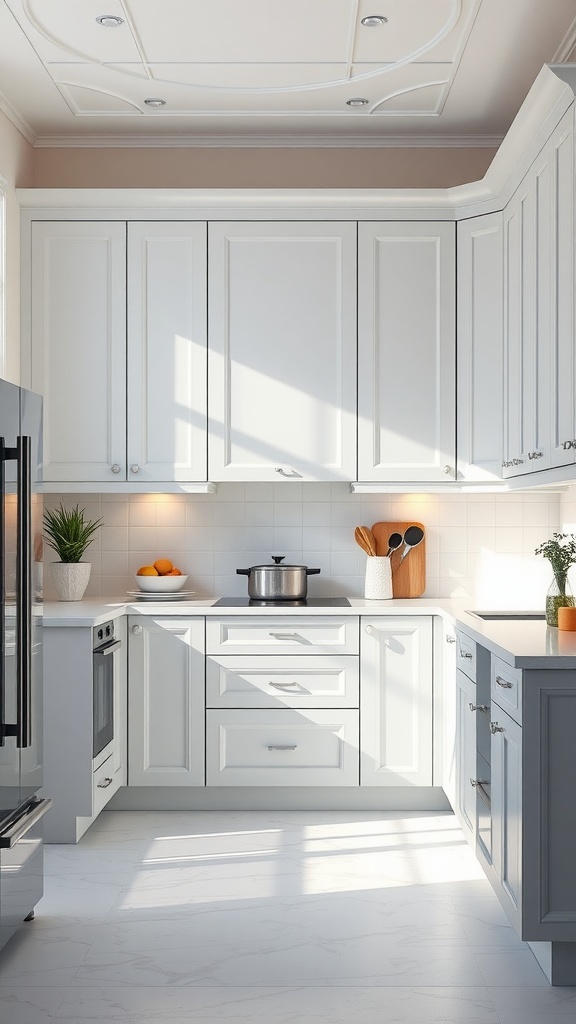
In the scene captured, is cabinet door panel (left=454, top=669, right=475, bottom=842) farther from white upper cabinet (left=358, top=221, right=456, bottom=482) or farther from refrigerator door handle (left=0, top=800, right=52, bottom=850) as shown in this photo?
refrigerator door handle (left=0, top=800, right=52, bottom=850)

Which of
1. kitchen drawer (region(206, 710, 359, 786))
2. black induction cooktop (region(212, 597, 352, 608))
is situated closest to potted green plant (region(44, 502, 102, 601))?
black induction cooktop (region(212, 597, 352, 608))

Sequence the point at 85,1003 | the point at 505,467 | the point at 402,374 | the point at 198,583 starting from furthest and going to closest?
the point at 198,583, the point at 402,374, the point at 505,467, the point at 85,1003

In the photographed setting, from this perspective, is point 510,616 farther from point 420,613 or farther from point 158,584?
point 158,584

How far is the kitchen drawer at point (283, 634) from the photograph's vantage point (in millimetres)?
3967

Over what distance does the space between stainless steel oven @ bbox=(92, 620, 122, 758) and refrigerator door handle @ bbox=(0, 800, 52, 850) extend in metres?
0.76

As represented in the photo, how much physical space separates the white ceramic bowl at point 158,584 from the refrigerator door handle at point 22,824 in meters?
1.52

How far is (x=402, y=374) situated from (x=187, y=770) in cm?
193

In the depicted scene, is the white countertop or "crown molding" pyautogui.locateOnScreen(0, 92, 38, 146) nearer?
the white countertop

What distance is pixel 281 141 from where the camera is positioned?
4.37 meters

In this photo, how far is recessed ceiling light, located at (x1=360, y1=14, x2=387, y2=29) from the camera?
332 centimetres

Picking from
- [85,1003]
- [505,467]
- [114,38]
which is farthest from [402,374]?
[85,1003]

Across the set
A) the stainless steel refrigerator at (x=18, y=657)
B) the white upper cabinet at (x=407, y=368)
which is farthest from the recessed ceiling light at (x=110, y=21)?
the stainless steel refrigerator at (x=18, y=657)

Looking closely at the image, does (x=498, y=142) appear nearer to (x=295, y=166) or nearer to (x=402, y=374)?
(x=295, y=166)

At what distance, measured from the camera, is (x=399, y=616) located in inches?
156
